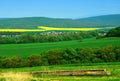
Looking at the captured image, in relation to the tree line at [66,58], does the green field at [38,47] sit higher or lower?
lower

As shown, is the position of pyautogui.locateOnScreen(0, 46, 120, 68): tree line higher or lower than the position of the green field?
higher

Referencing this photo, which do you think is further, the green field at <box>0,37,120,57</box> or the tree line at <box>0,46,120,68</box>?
the green field at <box>0,37,120,57</box>

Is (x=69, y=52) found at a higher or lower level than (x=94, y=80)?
lower

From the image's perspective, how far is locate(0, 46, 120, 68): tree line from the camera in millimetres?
45406

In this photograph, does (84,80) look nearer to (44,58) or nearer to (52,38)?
(44,58)

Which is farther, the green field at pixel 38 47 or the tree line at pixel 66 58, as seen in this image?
the green field at pixel 38 47

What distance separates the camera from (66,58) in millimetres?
48656

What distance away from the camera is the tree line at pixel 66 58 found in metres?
45.4

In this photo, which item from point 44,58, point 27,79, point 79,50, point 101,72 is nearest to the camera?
point 27,79

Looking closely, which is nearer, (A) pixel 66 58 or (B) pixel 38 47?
(A) pixel 66 58

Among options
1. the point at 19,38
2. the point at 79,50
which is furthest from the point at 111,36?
the point at 79,50

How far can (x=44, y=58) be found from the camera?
4688 cm

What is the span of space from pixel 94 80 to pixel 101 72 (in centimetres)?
214

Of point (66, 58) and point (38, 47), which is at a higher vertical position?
point (66, 58)
